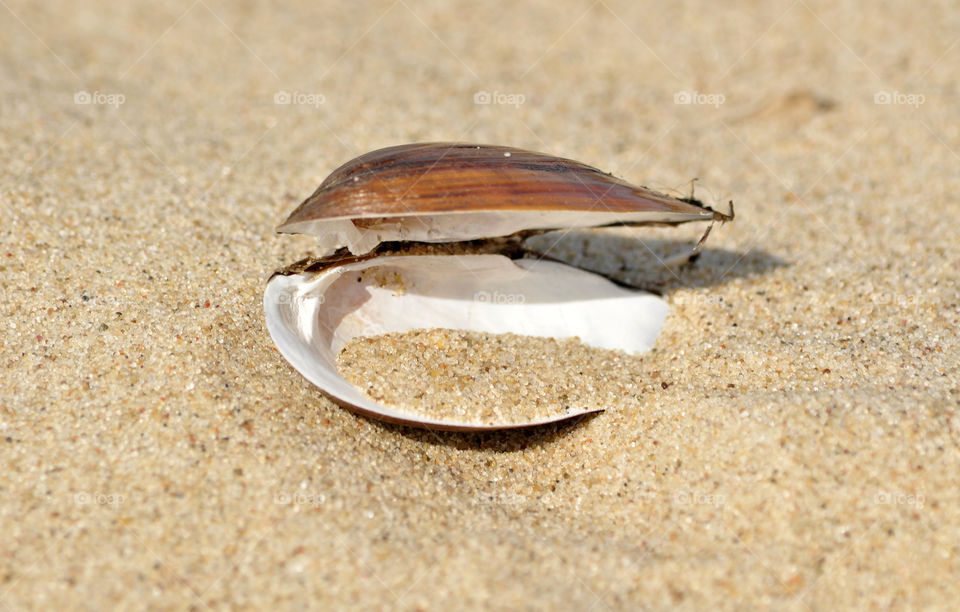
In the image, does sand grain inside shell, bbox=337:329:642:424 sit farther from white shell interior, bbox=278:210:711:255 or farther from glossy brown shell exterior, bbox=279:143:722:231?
glossy brown shell exterior, bbox=279:143:722:231

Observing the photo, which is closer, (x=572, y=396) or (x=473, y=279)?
(x=572, y=396)

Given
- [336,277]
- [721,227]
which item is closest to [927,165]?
[721,227]

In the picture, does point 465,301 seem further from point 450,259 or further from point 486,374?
point 486,374

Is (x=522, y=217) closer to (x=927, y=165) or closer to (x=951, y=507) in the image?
(x=951, y=507)

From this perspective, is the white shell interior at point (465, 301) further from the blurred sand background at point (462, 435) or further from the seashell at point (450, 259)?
the blurred sand background at point (462, 435)

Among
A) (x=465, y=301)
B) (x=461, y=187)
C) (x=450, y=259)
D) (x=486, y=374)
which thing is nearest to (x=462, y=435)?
A: (x=486, y=374)

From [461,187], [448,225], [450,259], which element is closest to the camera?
[461,187]
